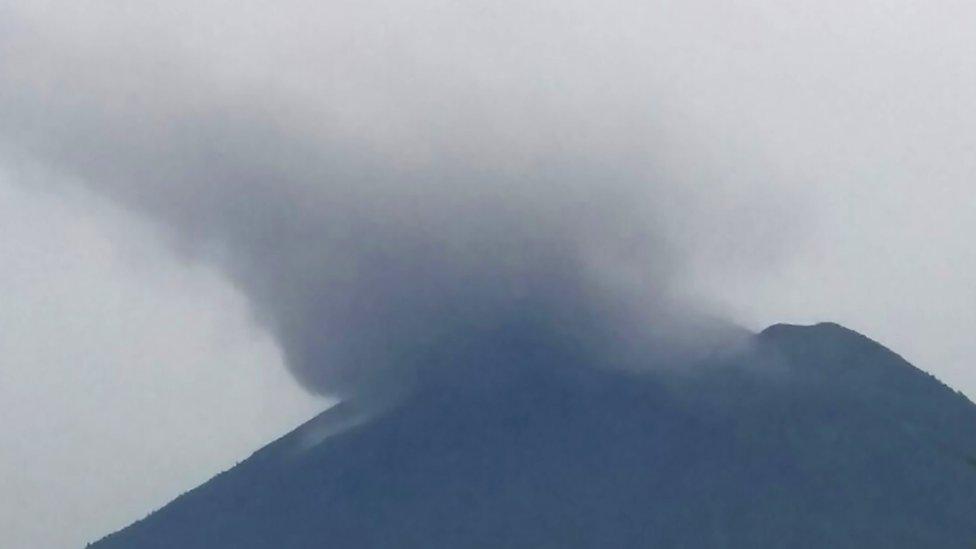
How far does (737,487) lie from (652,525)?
6031 mm

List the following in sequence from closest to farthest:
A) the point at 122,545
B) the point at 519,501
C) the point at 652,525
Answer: the point at 652,525 < the point at 519,501 < the point at 122,545

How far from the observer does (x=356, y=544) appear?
85250mm

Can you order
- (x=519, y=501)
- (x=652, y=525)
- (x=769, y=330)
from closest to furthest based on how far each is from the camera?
(x=652, y=525) < (x=519, y=501) < (x=769, y=330)

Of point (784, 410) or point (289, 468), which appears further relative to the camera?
point (289, 468)

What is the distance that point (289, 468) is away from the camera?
96.9 metres

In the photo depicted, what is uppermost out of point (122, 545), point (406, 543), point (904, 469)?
point (122, 545)

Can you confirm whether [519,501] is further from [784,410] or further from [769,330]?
[769,330]

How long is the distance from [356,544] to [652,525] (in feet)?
61.1

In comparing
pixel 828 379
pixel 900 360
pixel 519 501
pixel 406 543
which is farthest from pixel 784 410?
pixel 406 543

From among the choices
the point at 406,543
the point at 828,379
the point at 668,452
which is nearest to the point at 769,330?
the point at 828,379

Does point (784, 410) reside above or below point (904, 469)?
above

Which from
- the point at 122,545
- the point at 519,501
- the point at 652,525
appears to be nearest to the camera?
the point at 652,525

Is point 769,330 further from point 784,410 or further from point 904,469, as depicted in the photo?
point 904,469

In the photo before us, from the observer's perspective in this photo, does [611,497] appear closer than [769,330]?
Yes
